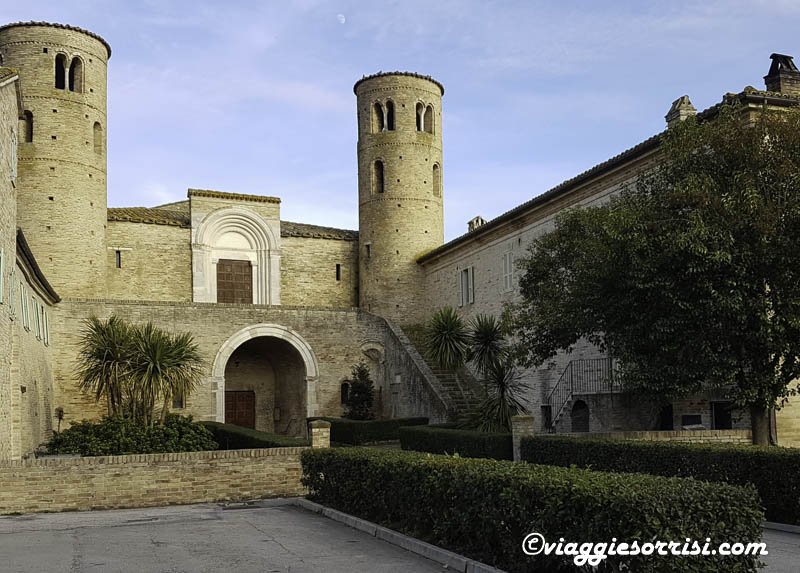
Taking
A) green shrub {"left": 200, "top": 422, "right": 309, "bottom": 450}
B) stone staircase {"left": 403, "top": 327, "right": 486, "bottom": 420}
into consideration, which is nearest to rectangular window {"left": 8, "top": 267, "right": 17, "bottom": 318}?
green shrub {"left": 200, "top": 422, "right": 309, "bottom": 450}

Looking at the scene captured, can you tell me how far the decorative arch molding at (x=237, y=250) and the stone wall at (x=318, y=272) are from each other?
51 cm

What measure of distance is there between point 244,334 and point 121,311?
4392 mm

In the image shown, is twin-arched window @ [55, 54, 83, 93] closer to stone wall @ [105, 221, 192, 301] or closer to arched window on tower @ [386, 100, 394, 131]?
stone wall @ [105, 221, 192, 301]

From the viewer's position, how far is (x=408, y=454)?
39.5 feet

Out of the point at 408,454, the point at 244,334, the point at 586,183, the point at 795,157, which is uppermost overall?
the point at 586,183

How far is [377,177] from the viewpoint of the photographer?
3619cm

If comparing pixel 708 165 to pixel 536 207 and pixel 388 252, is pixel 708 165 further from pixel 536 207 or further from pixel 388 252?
pixel 388 252

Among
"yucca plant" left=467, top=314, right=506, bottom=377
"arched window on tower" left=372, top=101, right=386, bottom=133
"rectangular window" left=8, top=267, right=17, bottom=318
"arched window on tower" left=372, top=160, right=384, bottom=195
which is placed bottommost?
"yucca plant" left=467, top=314, right=506, bottom=377

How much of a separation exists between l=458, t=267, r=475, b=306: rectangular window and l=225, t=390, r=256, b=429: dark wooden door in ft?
31.7

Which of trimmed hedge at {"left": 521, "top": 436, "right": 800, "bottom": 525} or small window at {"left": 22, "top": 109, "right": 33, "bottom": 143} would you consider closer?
trimmed hedge at {"left": 521, "top": 436, "right": 800, "bottom": 525}

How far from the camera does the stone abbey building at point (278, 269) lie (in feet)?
75.3

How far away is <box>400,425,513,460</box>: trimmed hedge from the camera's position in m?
18.2

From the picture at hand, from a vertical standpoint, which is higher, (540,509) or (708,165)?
(708,165)

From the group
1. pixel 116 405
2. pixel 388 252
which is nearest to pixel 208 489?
pixel 116 405
